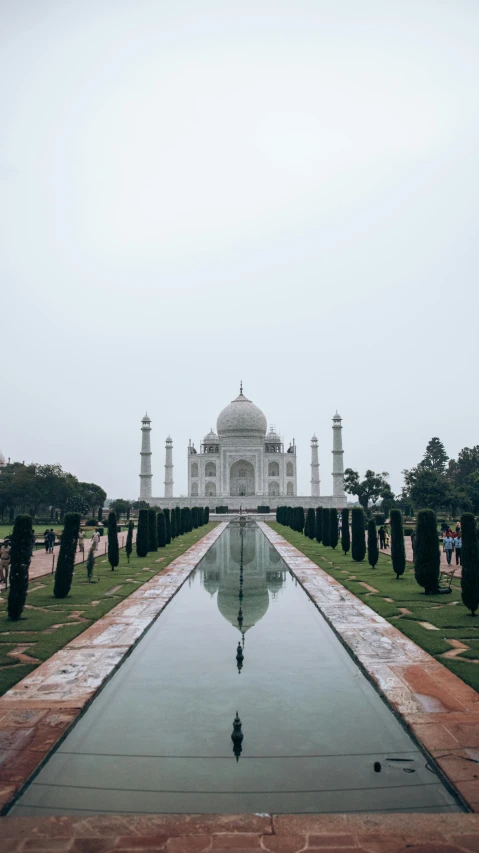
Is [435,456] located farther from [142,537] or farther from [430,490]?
[142,537]

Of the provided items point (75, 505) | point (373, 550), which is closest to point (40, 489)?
point (75, 505)

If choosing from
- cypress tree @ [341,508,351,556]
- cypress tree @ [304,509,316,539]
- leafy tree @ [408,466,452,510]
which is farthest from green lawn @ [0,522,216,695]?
leafy tree @ [408,466,452,510]

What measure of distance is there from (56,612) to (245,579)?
3945mm

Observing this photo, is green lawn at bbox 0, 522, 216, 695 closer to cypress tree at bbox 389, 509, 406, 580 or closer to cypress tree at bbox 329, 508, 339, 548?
cypress tree at bbox 389, 509, 406, 580

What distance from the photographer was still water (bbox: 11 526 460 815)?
3.54 m

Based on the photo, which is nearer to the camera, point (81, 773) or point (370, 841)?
point (370, 841)

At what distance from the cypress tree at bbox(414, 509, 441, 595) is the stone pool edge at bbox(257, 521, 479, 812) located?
1628mm

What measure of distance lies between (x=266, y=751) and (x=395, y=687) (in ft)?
5.58

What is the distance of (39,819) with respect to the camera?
131 inches

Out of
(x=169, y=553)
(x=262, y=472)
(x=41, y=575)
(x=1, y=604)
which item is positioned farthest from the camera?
(x=262, y=472)

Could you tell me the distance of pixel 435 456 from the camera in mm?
60656

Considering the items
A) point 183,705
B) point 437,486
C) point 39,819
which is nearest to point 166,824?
point 39,819

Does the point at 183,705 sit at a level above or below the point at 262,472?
below

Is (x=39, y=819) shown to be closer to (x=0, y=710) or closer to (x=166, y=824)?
(x=166, y=824)
